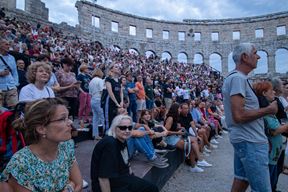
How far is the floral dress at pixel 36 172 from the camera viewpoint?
5.29 feet

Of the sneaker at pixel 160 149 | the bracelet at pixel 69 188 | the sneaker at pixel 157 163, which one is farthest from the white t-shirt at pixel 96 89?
the bracelet at pixel 69 188

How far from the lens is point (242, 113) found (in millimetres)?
2246

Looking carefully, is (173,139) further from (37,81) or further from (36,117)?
(36,117)

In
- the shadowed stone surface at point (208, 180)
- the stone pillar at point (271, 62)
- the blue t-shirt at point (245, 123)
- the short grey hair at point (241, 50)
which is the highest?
the stone pillar at point (271, 62)

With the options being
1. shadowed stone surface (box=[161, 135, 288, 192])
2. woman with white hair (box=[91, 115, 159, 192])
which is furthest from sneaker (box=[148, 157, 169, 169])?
woman with white hair (box=[91, 115, 159, 192])

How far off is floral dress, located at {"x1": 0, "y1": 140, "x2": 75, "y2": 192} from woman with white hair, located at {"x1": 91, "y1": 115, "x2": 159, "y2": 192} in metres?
0.81

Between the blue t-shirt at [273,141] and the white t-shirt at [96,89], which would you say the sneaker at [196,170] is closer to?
the blue t-shirt at [273,141]

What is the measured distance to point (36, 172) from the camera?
1.67 meters

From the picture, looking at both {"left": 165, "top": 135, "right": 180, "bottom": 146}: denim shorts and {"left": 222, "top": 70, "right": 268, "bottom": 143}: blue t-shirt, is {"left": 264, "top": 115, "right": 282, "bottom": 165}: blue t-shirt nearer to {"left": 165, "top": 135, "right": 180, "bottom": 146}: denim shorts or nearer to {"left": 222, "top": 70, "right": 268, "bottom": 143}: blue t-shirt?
{"left": 222, "top": 70, "right": 268, "bottom": 143}: blue t-shirt

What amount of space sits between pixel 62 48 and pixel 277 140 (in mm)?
10816

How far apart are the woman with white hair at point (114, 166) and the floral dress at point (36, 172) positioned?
2.66 feet

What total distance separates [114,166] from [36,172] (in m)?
1.13

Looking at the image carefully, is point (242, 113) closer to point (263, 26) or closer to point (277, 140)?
point (277, 140)

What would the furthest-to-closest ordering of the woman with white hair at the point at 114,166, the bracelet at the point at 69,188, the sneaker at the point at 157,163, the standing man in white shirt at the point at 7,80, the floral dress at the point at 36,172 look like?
1. the sneaker at the point at 157,163
2. the standing man in white shirt at the point at 7,80
3. the woman with white hair at the point at 114,166
4. the bracelet at the point at 69,188
5. the floral dress at the point at 36,172
